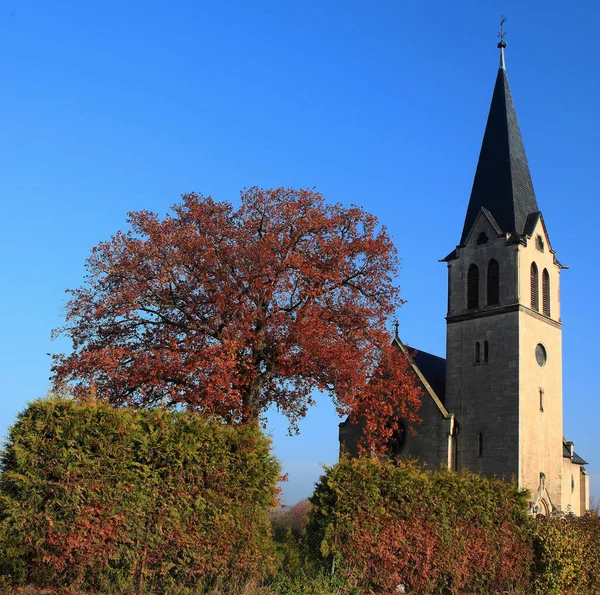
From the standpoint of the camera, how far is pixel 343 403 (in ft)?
81.5

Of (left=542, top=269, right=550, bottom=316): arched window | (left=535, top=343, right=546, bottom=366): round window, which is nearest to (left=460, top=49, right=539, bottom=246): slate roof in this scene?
(left=542, top=269, right=550, bottom=316): arched window

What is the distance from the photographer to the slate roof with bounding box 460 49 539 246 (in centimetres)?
3556

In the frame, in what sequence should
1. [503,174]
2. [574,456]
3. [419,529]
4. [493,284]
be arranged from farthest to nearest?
[574,456], [503,174], [493,284], [419,529]

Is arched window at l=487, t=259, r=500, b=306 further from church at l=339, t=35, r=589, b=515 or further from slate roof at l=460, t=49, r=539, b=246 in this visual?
slate roof at l=460, t=49, r=539, b=246

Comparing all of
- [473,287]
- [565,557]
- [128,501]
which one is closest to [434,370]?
[473,287]

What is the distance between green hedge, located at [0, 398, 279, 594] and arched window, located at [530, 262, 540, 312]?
24.1 m

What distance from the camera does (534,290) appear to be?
34656 mm

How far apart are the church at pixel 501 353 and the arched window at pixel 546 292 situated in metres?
0.05

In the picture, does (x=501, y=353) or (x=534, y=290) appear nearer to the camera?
(x=501, y=353)

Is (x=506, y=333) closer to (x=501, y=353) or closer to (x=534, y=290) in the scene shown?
(x=501, y=353)

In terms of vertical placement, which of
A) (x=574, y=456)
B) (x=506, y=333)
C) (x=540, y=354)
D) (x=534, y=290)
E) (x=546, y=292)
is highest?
(x=546, y=292)

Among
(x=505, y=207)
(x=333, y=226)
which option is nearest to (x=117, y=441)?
(x=333, y=226)

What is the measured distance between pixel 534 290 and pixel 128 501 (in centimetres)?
2680

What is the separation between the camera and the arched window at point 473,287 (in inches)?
1379
